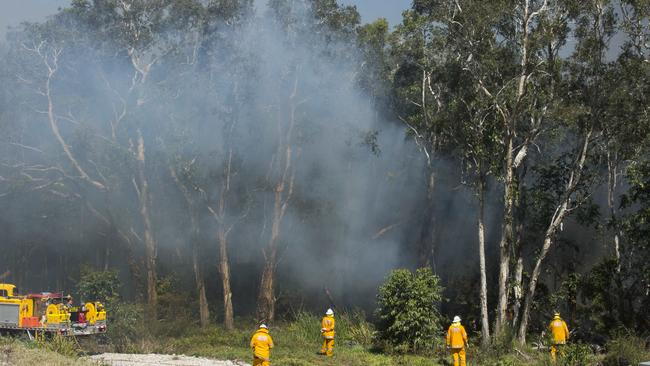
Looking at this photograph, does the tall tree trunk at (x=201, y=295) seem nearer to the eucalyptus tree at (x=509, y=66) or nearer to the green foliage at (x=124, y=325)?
the green foliage at (x=124, y=325)

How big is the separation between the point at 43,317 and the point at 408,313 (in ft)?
39.4

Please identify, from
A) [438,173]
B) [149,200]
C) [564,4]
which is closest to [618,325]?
[564,4]

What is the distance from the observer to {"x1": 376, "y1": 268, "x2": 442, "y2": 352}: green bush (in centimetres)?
2277

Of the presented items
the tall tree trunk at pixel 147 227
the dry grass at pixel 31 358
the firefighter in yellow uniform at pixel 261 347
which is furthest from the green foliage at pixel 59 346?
the tall tree trunk at pixel 147 227

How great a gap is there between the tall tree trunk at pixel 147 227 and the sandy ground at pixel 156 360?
999 centimetres

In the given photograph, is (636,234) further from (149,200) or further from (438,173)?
(149,200)

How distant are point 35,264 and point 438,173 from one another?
24.0 meters

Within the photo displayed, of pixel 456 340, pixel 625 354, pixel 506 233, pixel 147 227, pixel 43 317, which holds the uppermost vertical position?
pixel 147 227

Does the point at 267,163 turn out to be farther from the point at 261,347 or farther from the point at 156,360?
the point at 261,347

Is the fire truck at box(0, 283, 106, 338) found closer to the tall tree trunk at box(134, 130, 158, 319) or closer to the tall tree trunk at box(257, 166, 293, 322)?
the tall tree trunk at box(134, 130, 158, 319)

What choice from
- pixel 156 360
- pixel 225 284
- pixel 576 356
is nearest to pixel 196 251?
pixel 225 284

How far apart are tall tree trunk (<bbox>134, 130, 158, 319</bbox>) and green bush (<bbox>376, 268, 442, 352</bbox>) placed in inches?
481

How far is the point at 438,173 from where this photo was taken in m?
35.6

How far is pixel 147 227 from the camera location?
110ft
